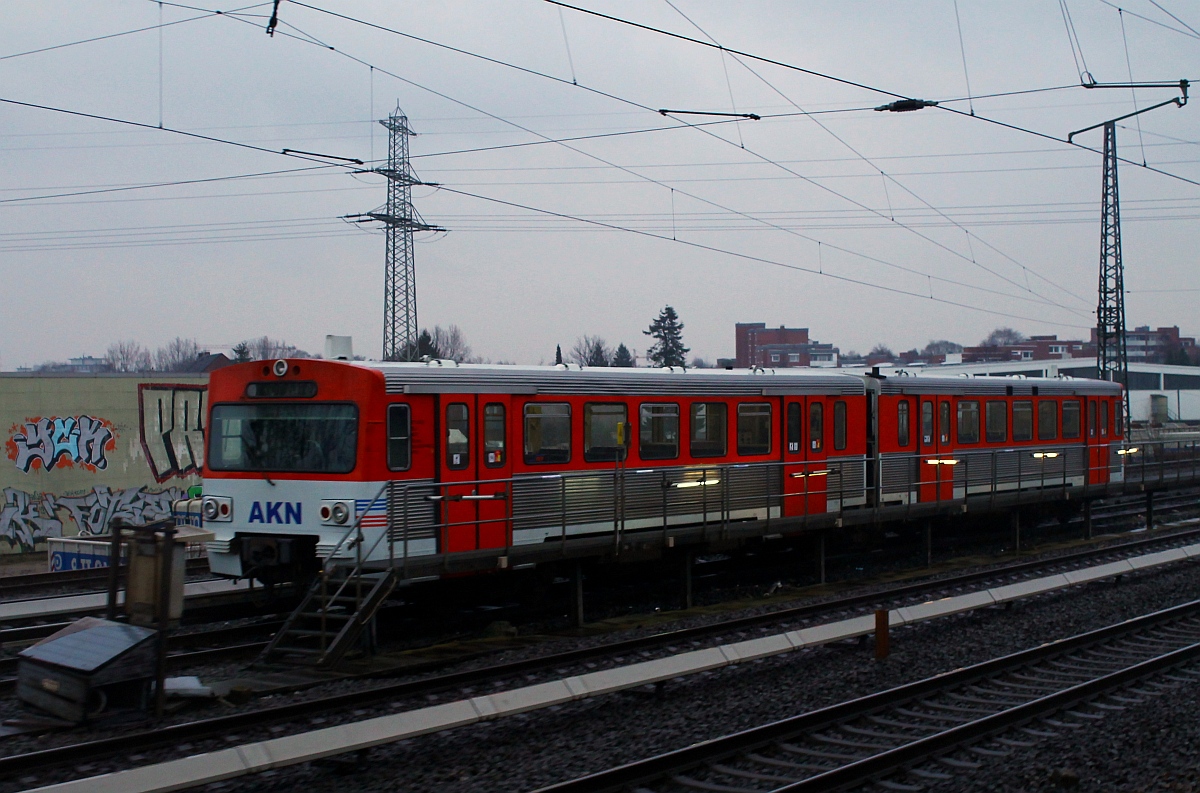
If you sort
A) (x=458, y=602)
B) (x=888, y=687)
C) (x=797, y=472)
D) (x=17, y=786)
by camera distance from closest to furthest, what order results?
1. (x=17, y=786)
2. (x=888, y=687)
3. (x=458, y=602)
4. (x=797, y=472)

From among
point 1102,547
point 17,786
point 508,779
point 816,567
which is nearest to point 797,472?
point 816,567

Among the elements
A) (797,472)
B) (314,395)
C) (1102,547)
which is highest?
(314,395)

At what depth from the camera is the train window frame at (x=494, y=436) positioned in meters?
13.1

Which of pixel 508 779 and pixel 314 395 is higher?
pixel 314 395

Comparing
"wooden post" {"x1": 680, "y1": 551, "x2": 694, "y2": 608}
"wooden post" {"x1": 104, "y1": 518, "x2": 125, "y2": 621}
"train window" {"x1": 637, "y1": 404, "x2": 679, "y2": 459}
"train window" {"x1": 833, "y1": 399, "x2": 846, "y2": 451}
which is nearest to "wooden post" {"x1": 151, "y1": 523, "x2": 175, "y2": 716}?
"wooden post" {"x1": 104, "y1": 518, "x2": 125, "y2": 621}

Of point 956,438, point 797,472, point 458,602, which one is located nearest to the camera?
point 458,602

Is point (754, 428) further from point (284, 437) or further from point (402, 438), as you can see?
point (284, 437)

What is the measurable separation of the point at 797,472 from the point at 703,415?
2466 mm

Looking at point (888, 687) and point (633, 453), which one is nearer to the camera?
point (888, 687)

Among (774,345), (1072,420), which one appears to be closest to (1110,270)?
(1072,420)

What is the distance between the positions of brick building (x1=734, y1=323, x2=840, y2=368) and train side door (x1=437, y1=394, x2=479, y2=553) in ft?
243

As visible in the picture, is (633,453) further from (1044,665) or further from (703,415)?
(1044,665)

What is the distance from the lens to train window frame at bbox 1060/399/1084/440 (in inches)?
926

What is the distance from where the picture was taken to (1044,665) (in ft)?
37.5
